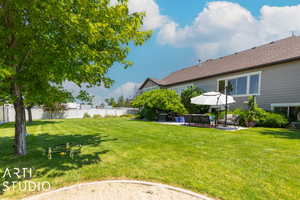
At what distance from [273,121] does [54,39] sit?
1362 cm

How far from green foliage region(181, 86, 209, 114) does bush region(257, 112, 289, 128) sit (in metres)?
6.66

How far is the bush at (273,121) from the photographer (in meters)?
11.1

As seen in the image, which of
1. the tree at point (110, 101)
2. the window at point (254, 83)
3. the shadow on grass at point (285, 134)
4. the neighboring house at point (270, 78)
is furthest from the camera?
the tree at point (110, 101)

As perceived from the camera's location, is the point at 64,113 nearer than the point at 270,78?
No

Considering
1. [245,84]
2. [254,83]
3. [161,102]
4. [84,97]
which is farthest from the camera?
[161,102]

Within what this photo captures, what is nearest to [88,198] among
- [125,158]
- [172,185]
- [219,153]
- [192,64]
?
[172,185]

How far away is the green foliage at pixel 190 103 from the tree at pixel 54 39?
569 inches

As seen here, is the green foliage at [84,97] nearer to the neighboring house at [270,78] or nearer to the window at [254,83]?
the neighboring house at [270,78]

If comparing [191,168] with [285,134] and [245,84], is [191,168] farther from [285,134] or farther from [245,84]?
[245,84]

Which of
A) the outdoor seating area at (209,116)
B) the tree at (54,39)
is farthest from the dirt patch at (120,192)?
the outdoor seating area at (209,116)

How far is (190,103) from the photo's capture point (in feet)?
60.9

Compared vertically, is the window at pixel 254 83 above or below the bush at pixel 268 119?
above

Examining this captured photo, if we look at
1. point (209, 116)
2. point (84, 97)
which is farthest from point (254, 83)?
point (84, 97)

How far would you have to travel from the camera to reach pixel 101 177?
3.42 meters
